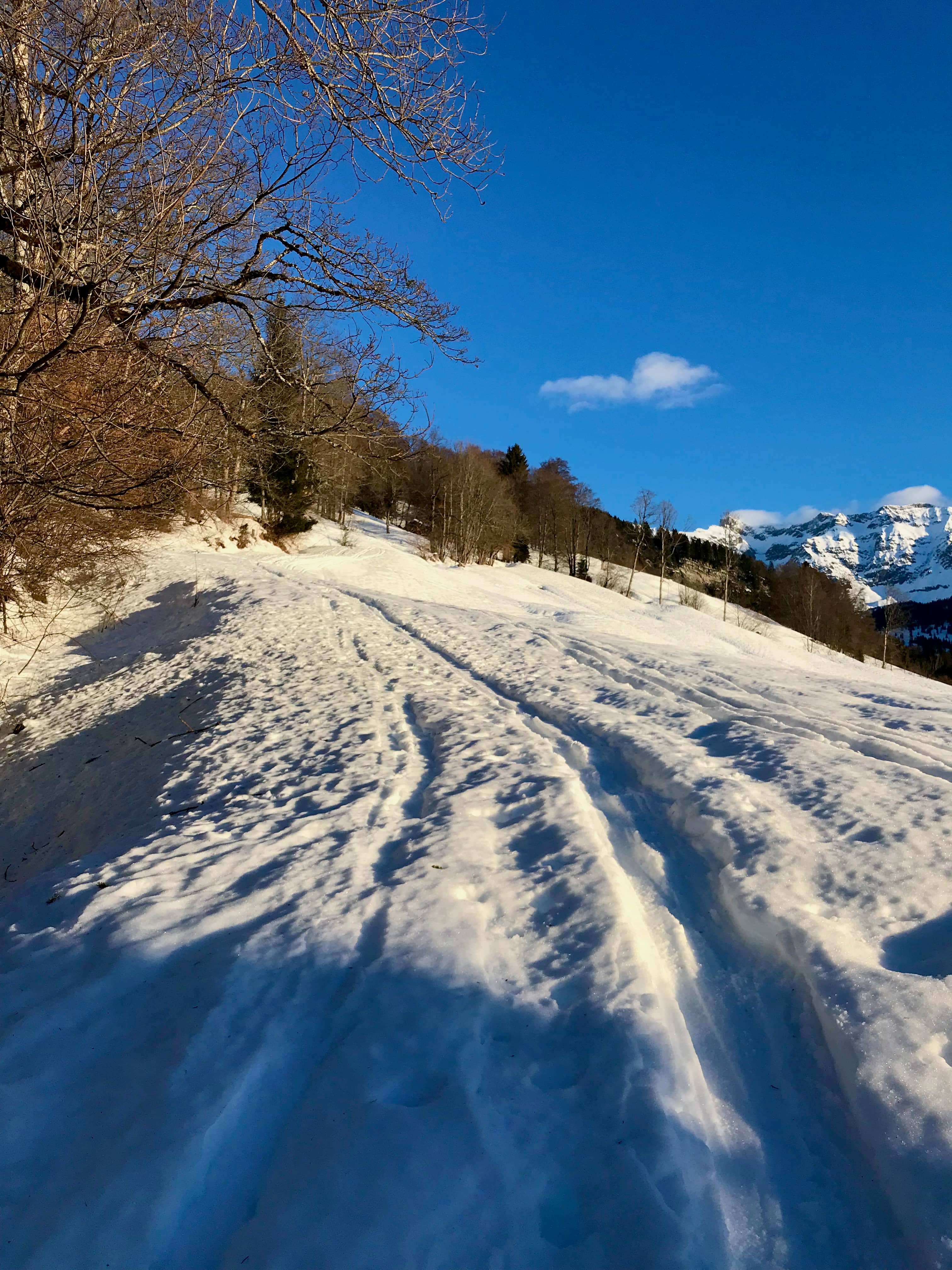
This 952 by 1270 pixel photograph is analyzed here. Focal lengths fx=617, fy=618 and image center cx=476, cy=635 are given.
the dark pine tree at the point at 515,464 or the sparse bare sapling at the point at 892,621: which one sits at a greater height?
the dark pine tree at the point at 515,464

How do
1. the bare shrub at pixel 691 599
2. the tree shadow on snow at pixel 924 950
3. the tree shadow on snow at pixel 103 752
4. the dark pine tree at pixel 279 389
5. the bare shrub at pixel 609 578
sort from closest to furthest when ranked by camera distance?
the tree shadow on snow at pixel 924 950
the dark pine tree at pixel 279 389
the tree shadow on snow at pixel 103 752
the bare shrub at pixel 691 599
the bare shrub at pixel 609 578

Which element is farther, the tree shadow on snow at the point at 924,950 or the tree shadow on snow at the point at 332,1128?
the tree shadow on snow at the point at 924,950

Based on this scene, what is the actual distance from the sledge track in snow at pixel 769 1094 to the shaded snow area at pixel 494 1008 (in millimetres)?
11

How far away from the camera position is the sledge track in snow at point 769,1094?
5.84 ft

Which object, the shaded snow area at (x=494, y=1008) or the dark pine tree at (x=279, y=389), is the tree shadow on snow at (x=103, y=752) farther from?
the dark pine tree at (x=279, y=389)

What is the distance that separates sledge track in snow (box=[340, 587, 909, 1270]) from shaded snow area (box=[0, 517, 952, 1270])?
1cm

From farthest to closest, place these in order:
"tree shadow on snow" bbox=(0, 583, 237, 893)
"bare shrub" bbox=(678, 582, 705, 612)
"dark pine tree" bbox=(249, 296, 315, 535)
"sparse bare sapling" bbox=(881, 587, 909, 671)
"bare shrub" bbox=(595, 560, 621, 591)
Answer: "bare shrub" bbox=(595, 560, 621, 591), "bare shrub" bbox=(678, 582, 705, 612), "sparse bare sapling" bbox=(881, 587, 909, 671), "tree shadow on snow" bbox=(0, 583, 237, 893), "dark pine tree" bbox=(249, 296, 315, 535)

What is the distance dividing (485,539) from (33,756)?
112 ft

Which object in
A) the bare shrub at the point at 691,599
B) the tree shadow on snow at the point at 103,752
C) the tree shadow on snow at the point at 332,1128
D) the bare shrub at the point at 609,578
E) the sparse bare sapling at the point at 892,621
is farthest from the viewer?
the bare shrub at the point at 609,578

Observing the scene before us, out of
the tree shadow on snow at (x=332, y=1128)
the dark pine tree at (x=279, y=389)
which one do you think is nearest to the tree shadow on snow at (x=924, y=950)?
the tree shadow on snow at (x=332, y=1128)

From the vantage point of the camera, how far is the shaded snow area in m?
1.82

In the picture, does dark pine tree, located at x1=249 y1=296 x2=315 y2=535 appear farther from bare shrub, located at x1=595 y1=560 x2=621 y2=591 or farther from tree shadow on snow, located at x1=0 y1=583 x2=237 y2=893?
bare shrub, located at x1=595 y1=560 x2=621 y2=591

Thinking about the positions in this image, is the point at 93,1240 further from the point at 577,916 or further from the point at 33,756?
the point at 33,756

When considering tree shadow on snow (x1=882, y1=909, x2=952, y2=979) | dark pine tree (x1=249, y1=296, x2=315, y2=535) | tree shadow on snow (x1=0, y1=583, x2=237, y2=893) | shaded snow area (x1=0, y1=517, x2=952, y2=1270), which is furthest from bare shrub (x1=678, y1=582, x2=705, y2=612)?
tree shadow on snow (x1=882, y1=909, x2=952, y2=979)
